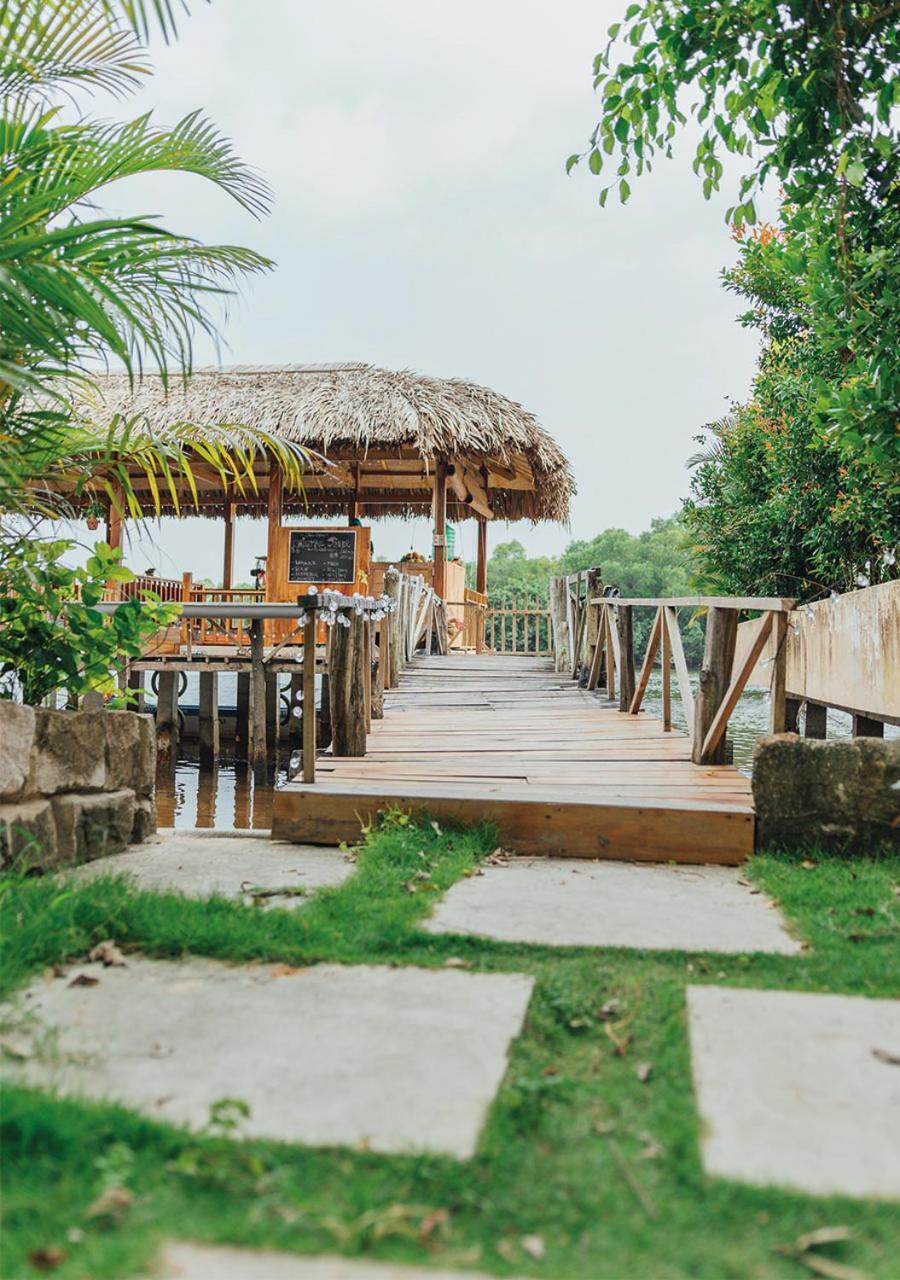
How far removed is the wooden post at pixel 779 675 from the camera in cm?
422

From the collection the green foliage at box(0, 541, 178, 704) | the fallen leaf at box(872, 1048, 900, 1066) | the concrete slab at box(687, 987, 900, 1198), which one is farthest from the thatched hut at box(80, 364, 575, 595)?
the fallen leaf at box(872, 1048, 900, 1066)

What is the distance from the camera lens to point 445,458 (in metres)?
13.8

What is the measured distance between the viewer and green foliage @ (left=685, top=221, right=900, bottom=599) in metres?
9.44

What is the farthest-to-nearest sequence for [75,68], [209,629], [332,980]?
[209,629]
[75,68]
[332,980]

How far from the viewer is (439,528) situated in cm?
1389

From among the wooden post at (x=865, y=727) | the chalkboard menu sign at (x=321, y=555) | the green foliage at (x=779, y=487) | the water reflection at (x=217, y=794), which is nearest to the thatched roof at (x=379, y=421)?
the chalkboard menu sign at (x=321, y=555)

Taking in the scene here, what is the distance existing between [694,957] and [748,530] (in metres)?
9.69

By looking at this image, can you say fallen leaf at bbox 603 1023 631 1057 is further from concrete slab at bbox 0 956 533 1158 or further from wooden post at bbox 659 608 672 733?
wooden post at bbox 659 608 672 733

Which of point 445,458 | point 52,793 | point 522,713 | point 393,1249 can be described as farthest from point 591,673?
point 393,1249

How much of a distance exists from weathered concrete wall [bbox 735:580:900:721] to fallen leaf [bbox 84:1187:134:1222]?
378 centimetres

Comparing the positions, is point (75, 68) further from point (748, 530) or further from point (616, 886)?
point (748, 530)

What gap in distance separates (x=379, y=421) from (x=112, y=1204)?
12537 millimetres

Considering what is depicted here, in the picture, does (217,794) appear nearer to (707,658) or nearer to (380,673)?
(380,673)

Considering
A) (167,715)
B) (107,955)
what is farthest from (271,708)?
(107,955)
